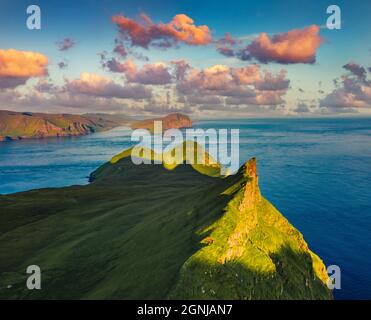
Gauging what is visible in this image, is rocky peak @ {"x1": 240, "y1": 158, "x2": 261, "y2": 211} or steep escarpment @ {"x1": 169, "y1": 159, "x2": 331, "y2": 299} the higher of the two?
rocky peak @ {"x1": 240, "y1": 158, "x2": 261, "y2": 211}

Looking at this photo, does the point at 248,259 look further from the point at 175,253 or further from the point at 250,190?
the point at 250,190

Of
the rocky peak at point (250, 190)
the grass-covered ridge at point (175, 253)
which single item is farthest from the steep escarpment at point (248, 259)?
the grass-covered ridge at point (175, 253)

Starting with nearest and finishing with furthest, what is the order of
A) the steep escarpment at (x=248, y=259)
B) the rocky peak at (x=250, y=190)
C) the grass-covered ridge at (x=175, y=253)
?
the steep escarpment at (x=248, y=259)
the grass-covered ridge at (x=175, y=253)
the rocky peak at (x=250, y=190)

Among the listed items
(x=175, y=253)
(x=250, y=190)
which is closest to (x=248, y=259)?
(x=175, y=253)

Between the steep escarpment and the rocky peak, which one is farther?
the rocky peak

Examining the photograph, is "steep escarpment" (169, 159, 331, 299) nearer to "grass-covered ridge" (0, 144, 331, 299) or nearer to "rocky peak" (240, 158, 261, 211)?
"rocky peak" (240, 158, 261, 211)

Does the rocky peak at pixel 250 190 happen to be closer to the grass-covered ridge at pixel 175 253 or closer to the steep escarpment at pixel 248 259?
the steep escarpment at pixel 248 259

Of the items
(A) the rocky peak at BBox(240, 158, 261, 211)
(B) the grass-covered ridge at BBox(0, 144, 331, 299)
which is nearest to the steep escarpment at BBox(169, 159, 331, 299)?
(A) the rocky peak at BBox(240, 158, 261, 211)

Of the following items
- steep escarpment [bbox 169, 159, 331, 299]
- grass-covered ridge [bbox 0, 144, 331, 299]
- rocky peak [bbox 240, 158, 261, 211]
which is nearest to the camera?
steep escarpment [bbox 169, 159, 331, 299]

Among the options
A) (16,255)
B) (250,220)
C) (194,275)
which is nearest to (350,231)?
(250,220)
